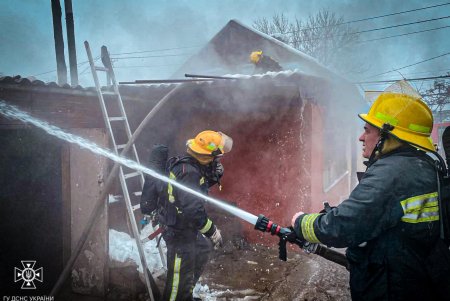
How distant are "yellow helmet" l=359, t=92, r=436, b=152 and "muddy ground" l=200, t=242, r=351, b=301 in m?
3.19

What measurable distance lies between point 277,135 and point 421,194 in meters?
4.28

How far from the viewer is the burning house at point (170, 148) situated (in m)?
4.53

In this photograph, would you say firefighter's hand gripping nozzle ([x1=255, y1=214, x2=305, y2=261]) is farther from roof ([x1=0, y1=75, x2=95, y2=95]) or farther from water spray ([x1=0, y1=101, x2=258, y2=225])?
roof ([x1=0, y1=75, x2=95, y2=95])

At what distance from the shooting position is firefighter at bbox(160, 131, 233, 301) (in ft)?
11.0

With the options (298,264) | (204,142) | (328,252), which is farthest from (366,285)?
(298,264)

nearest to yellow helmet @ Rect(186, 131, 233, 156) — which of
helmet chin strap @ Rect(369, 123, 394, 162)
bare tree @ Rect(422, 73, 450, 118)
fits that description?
helmet chin strap @ Rect(369, 123, 394, 162)

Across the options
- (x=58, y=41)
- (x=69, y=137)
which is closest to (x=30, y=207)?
(x=69, y=137)

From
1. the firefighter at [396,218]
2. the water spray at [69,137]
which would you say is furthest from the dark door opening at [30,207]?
the firefighter at [396,218]

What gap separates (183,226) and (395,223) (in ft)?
7.56

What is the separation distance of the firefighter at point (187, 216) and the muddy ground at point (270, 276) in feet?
3.68

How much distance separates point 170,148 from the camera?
6613 mm

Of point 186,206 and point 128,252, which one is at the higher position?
point 186,206

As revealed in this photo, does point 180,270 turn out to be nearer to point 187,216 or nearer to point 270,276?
point 187,216

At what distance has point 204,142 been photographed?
351 centimetres
